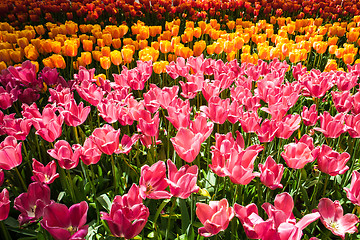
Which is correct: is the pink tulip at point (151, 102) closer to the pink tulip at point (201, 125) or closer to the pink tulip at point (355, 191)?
the pink tulip at point (201, 125)

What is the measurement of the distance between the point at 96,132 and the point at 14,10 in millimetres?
Answer: 5063

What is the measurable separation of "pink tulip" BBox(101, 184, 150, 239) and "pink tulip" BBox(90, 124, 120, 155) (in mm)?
336

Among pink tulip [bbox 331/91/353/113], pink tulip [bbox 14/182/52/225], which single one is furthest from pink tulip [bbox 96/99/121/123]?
pink tulip [bbox 331/91/353/113]

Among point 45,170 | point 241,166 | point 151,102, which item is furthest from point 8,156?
point 241,166

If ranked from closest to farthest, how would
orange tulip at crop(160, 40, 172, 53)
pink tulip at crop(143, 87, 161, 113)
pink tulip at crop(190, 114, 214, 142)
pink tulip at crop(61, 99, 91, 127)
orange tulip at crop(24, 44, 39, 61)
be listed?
pink tulip at crop(190, 114, 214, 142)
pink tulip at crop(61, 99, 91, 127)
pink tulip at crop(143, 87, 161, 113)
orange tulip at crop(24, 44, 39, 61)
orange tulip at crop(160, 40, 172, 53)

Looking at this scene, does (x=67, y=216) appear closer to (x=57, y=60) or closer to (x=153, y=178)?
(x=153, y=178)

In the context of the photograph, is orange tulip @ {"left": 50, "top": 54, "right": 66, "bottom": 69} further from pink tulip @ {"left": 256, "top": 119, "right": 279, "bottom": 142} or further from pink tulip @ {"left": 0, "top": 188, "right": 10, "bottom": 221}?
pink tulip @ {"left": 256, "top": 119, "right": 279, "bottom": 142}

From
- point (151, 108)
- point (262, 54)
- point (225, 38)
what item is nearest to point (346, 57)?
point (262, 54)

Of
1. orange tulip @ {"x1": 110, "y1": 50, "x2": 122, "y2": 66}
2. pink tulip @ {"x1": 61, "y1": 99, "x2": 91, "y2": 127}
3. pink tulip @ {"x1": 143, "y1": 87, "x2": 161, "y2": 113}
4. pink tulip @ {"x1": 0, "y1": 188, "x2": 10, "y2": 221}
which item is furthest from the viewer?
orange tulip @ {"x1": 110, "y1": 50, "x2": 122, "y2": 66}

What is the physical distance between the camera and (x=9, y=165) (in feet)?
4.65

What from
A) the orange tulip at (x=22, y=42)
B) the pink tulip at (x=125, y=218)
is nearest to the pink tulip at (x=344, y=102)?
the pink tulip at (x=125, y=218)

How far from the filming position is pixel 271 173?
1259mm

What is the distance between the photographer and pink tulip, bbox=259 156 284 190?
1.27m

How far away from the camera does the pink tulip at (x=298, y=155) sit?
4.48 ft
